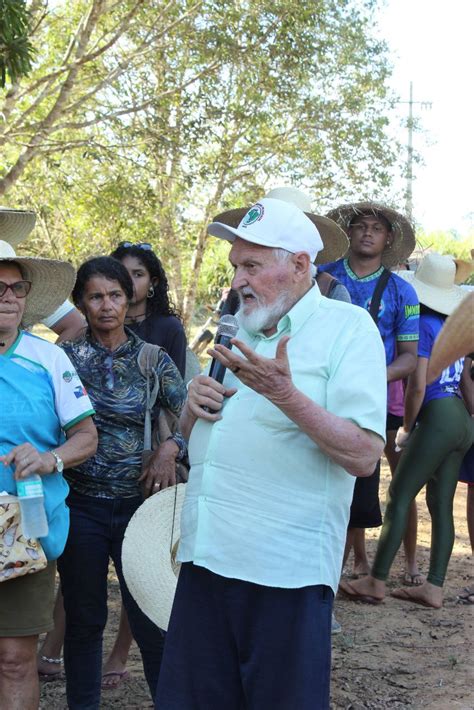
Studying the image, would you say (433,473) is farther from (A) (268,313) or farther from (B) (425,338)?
(A) (268,313)

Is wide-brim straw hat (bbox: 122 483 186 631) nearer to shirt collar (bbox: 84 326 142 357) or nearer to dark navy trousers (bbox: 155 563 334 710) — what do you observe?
shirt collar (bbox: 84 326 142 357)

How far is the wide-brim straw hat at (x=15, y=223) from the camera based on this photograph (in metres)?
4.39

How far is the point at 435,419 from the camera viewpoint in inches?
229

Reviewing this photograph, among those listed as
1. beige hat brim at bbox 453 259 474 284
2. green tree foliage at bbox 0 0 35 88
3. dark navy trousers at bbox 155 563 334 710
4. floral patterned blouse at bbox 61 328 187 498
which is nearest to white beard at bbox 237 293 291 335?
dark navy trousers at bbox 155 563 334 710

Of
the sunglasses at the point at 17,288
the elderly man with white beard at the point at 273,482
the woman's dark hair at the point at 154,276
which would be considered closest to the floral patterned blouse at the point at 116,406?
the sunglasses at the point at 17,288

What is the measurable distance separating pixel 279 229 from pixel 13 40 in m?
3.47

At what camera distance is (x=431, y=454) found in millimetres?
5805

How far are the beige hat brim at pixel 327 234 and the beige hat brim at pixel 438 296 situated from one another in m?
0.86

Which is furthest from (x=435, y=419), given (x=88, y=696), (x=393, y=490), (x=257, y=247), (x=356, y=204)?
(x=257, y=247)

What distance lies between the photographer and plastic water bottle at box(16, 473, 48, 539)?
318 cm

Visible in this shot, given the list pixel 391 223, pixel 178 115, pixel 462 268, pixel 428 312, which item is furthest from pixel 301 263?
pixel 178 115

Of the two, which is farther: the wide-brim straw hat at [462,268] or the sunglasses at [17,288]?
the wide-brim straw hat at [462,268]

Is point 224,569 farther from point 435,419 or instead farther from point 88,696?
point 435,419

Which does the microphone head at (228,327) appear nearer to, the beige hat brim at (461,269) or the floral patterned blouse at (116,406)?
the floral patterned blouse at (116,406)
